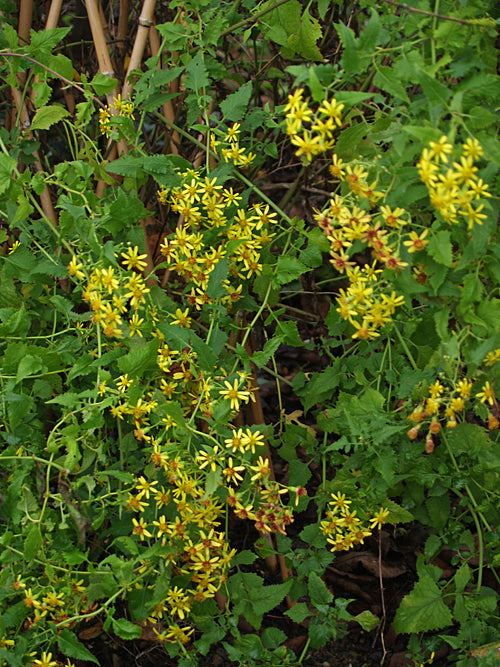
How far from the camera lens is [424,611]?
5.56 ft

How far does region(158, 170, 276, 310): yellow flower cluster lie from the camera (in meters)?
1.70

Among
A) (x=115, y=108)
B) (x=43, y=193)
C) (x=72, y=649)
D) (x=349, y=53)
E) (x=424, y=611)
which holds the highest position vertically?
(x=349, y=53)

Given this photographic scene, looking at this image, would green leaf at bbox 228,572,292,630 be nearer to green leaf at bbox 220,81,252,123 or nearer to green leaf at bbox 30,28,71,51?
green leaf at bbox 220,81,252,123

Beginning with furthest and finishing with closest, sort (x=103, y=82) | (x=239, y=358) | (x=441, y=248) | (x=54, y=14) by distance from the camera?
(x=54, y=14), (x=103, y=82), (x=239, y=358), (x=441, y=248)

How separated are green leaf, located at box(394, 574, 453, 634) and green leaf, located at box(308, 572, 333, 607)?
18 centimetres

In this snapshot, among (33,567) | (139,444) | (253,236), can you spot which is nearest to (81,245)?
(253,236)

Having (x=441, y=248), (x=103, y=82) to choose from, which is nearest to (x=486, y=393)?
(x=441, y=248)

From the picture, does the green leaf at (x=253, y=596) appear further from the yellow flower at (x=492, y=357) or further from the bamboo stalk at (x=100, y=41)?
the bamboo stalk at (x=100, y=41)

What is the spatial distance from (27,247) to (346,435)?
95 centimetres

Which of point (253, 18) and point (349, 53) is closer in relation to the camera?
point (349, 53)

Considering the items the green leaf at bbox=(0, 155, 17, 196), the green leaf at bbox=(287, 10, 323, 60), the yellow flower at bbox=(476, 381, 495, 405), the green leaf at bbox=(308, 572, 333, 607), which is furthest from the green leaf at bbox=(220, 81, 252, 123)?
the green leaf at bbox=(308, 572, 333, 607)

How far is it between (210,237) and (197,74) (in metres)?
0.41

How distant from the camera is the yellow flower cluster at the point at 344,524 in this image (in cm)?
174

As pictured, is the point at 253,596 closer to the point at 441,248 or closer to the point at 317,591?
the point at 317,591
